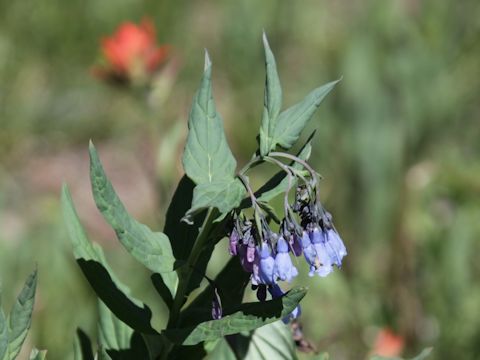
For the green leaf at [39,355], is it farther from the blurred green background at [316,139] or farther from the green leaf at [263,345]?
the blurred green background at [316,139]

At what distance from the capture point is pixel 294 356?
1812 millimetres

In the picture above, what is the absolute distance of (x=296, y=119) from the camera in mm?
1532

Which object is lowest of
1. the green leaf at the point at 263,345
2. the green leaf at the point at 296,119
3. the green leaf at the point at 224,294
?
the green leaf at the point at 263,345

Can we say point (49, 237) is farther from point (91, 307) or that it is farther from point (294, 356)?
point (294, 356)

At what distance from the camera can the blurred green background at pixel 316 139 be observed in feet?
11.3

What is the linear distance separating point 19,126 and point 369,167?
6.57 feet

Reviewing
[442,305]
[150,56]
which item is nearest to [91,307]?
[150,56]

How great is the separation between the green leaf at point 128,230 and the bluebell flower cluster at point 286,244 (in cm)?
13

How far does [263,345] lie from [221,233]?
0.40m

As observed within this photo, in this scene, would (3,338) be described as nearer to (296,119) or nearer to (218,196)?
(218,196)

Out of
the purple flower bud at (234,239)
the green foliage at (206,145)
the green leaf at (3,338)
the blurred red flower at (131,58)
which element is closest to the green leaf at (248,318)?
the purple flower bud at (234,239)

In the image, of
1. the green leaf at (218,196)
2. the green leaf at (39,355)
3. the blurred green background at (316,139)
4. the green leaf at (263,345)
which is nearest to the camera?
the green leaf at (218,196)

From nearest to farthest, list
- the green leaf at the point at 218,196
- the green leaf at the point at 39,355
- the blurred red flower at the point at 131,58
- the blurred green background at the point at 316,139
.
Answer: the green leaf at the point at 218,196 < the green leaf at the point at 39,355 < the blurred green background at the point at 316,139 < the blurred red flower at the point at 131,58

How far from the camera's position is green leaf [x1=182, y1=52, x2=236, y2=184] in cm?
148
